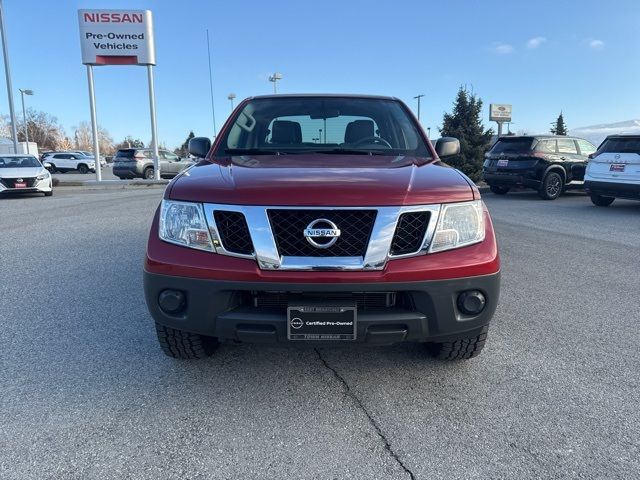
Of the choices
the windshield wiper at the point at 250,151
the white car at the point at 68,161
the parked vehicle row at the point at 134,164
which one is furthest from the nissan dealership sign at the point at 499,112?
the white car at the point at 68,161

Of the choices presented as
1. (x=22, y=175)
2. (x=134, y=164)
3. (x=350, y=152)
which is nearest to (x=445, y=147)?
(x=350, y=152)

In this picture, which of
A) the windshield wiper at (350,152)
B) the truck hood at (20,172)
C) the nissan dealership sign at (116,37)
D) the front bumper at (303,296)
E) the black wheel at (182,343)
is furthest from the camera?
the nissan dealership sign at (116,37)

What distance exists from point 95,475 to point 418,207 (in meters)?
1.86

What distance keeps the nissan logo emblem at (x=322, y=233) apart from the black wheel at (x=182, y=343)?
0.93 metres

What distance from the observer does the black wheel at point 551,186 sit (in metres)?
12.8

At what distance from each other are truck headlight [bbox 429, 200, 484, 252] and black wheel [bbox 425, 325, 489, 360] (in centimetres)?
62

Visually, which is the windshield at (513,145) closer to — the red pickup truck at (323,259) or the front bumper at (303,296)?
the red pickup truck at (323,259)

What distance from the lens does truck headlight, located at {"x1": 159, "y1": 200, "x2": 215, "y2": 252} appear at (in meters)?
2.38

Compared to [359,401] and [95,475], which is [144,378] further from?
[359,401]

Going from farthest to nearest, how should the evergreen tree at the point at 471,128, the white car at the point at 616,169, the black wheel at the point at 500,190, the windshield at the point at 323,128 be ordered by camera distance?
the evergreen tree at the point at 471,128
the black wheel at the point at 500,190
the white car at the point at 616,169
the windshield at the point at 323,128

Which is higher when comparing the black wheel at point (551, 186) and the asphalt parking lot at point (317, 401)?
the black wheel at point (551, 186)

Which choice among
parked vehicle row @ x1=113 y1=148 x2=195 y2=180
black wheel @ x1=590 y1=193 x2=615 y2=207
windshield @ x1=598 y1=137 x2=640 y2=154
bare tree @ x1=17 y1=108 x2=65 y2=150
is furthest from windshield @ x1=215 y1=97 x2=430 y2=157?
bare tree @ x1=17 y1=108 x2=65 y2=150

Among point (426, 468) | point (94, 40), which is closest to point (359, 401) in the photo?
point (426, 468)

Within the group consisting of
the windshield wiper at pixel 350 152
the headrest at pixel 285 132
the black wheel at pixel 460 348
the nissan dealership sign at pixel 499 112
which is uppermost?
the nissan dealership sign at pixel 499 112
